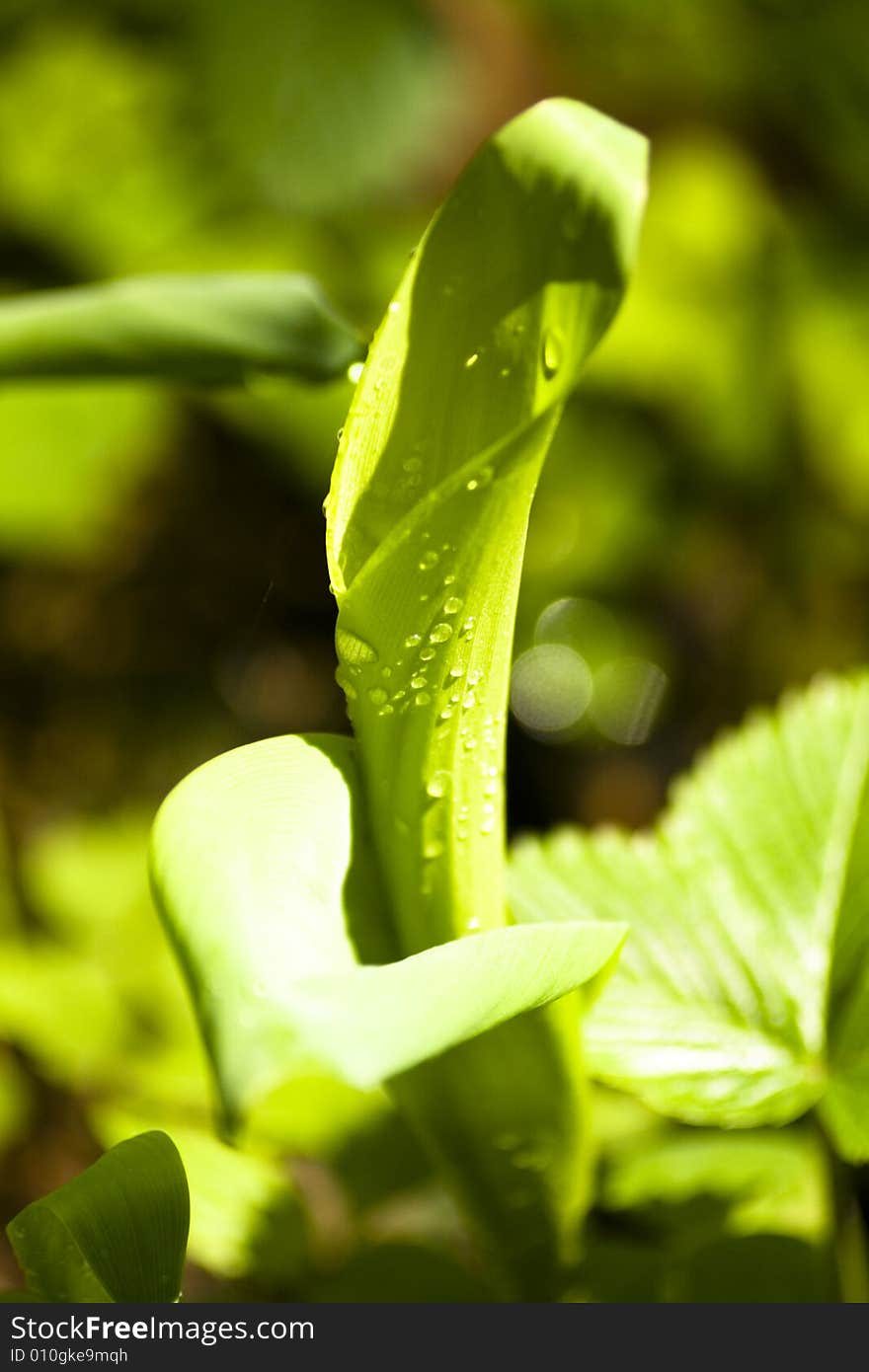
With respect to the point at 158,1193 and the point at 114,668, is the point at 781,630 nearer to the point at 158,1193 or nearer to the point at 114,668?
the point at 114,668

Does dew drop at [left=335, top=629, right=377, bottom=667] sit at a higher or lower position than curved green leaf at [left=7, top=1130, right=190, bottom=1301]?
higher

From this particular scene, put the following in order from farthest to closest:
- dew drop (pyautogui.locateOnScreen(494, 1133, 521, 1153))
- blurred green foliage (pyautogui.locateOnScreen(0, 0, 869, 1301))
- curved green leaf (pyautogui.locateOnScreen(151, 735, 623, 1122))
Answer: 1. blurred green foliage (pyautogui.locateOnScreen(0, 0, 869, 1301))
2. dew drop (pyautogui.locateOnScreen(494, 1133, 521, 1153))
3. curved green leaf (pyautogui.locateOnScreen(151, 735, 623, 1122))

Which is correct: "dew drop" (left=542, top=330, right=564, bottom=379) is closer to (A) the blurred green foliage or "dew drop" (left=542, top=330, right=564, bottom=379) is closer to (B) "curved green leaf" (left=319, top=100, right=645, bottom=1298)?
(B) "curved green leaf" (left=319, top=100, right=645, bottom=1298)

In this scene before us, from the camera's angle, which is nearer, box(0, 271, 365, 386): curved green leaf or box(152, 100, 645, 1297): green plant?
box(152, 100, 645, 1297): green plant

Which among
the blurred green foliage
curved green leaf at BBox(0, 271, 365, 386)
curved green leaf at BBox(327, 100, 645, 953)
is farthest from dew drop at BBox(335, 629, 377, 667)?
the blurred green foliage

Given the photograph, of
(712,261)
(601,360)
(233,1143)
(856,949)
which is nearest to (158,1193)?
(233,1143)

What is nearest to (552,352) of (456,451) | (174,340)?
(456,451)

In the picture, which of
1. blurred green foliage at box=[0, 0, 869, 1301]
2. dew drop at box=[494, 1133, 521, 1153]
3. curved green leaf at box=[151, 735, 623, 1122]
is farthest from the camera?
blurred green foliage at box=[0, 0, 869, 1301]
